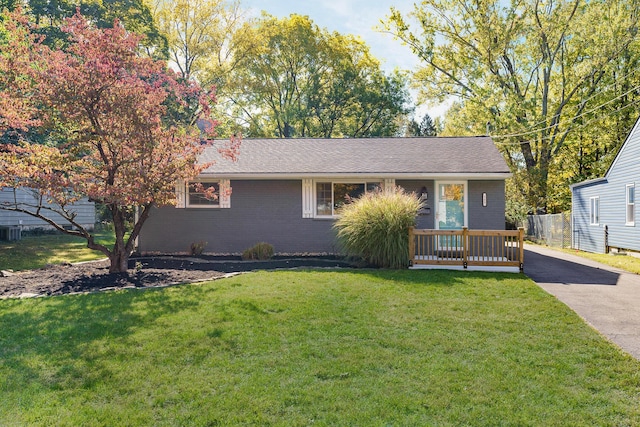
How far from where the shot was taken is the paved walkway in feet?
18.0

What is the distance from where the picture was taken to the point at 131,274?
9156mm

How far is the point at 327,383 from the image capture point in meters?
3.91

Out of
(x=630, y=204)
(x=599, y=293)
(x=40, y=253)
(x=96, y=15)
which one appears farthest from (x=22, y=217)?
(x=630, y=204)

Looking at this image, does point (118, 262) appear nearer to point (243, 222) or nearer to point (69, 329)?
point (69, 329)

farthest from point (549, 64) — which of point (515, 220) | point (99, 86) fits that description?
point (99, 86)

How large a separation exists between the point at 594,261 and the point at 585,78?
1607 cm

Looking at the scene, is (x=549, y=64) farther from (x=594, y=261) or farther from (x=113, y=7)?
(x=113, y=7)

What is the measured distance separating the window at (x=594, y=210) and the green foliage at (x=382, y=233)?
11786 millimetres

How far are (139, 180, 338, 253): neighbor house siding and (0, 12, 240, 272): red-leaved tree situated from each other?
4145 millimetres

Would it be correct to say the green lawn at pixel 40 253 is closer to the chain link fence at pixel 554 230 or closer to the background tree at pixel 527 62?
the chain link fence at pixel 554 230

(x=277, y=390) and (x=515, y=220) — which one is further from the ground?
A: (x=515, y=220)

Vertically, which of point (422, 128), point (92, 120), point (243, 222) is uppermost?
point (422, 128)

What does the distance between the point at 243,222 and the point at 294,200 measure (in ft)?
5.80

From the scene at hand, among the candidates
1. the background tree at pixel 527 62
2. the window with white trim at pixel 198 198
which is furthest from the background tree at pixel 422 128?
the window with white trim at pixel 198 198
